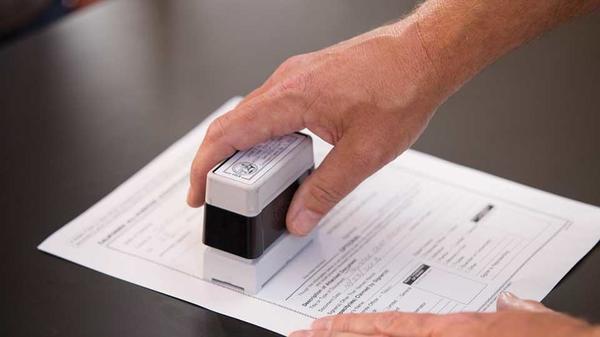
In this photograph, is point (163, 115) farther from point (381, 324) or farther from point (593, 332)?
point (593, 332)

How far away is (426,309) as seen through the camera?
39.2 inches

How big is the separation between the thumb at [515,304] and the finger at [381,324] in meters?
0.08

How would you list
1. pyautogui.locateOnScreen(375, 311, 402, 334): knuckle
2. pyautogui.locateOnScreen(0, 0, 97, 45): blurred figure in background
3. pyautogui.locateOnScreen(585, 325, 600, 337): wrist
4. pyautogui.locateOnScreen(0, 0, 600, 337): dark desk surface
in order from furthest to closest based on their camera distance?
1. pyautogui.locateOnScreen(0, 0, 97, 45): blurred figure in background
2. pyautogui.locateOnScreen(0, 0, 600, 337): dark desk surface
3. pyautogui.locateOnScreen(375, 311, 402, 334): knuckle
4. pyautogui.locateOnScreen(585, 325, 600, 337): wrist

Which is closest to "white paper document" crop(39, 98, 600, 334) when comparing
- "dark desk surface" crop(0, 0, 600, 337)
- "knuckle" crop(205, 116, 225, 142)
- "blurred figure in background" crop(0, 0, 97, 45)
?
"dark desk surface" crop(0, 0, 600, 337)

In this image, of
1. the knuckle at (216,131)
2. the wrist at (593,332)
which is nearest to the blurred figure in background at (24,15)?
the knuckle at (216,131)

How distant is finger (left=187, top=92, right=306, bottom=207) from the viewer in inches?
40.6

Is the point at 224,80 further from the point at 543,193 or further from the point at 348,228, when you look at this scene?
the point at 543,193

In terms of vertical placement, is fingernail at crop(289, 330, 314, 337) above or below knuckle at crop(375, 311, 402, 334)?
below

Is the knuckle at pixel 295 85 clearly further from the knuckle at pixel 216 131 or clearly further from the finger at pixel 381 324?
the finger at pixel 381 324

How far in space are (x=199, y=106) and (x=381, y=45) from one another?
34 centimetres

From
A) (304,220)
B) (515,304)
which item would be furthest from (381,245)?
(515,304)

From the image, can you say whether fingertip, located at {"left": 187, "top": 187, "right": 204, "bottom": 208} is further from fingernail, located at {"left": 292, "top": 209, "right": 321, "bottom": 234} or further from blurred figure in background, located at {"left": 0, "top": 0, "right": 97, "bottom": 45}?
blurred figure in background, located at {"left": 0, "top": 0, "right": 97, "bottom": 45}

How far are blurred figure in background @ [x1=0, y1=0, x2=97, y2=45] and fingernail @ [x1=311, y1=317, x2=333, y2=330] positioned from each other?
3.40 feet

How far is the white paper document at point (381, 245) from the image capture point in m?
1.01
